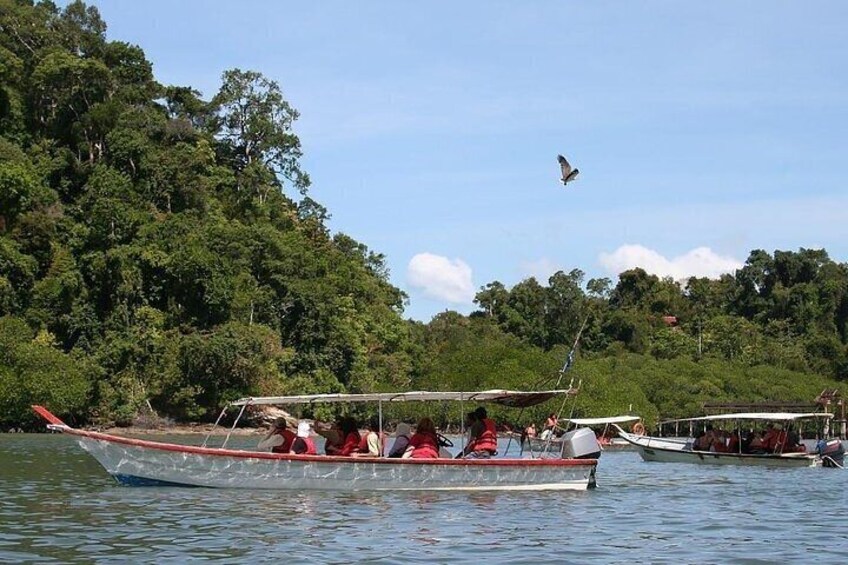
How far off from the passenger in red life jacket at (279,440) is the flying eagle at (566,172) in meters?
7.35

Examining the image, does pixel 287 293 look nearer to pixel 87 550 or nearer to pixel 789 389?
pixel 789 389

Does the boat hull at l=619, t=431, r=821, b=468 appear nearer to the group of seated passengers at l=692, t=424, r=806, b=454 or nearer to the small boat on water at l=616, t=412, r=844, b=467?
the small boat on water at l=616, t=412, r=844, b=467

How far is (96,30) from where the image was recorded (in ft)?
278

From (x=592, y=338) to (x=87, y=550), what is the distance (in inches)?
3340

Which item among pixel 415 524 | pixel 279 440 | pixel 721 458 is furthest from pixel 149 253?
pixel 415 524

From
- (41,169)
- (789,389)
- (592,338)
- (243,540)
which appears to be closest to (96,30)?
(41,169)

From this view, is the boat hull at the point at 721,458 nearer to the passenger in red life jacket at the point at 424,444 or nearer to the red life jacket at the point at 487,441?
the red life jacket at the point at 487,441

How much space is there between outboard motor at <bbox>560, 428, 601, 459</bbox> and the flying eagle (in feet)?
16.6

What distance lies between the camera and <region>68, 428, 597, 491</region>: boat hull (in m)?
23.5

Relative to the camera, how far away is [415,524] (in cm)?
1923

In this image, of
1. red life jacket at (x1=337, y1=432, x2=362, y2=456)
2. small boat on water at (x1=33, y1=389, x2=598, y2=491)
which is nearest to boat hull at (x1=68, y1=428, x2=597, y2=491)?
small boat on water at (x1=33, y1=389, x2=598, y2=491)

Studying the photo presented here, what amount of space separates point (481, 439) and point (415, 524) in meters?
5.89

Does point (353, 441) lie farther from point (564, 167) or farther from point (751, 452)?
point (751, 452)

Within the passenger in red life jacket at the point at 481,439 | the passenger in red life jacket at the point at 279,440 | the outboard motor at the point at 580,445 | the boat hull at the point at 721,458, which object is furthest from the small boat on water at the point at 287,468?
the boat hull at the point at 721,458
